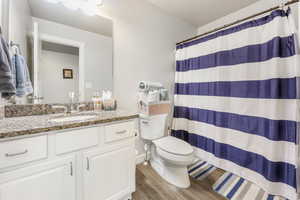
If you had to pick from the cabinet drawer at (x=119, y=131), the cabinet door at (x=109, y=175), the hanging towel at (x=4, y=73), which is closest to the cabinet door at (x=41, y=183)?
the cabinet door at (x=109, y=175)

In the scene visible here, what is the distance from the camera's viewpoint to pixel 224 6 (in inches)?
78.1

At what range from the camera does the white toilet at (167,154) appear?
1.44m

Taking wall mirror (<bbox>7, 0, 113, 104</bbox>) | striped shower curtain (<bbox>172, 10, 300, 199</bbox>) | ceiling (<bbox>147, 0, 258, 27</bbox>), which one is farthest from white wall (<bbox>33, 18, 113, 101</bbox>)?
striped shower curtain (<bbox>172, 10, 300, 199</bbox>)

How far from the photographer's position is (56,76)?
1388 mm

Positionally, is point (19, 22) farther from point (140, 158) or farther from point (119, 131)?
point (140, 158)

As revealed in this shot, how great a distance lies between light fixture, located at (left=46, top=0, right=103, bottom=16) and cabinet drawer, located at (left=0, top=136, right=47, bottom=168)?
1.38 meters

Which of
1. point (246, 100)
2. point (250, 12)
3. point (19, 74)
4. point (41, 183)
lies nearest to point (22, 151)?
point (41, 183)

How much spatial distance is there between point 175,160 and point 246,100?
1049 millimetres

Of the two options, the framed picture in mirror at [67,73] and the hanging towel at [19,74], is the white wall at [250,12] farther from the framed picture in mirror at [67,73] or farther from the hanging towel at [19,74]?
the hanging towel at [19,74]

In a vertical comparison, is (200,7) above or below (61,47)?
above

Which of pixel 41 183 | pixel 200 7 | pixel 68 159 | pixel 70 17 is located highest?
pixel 200 7

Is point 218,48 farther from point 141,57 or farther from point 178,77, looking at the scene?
Result: point 141,57

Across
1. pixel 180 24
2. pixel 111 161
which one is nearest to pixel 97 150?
pixel 111 161

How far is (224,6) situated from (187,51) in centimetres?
78
